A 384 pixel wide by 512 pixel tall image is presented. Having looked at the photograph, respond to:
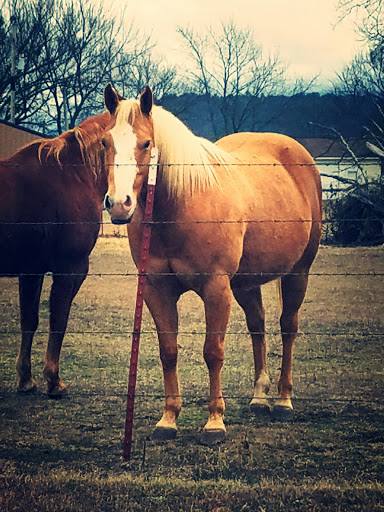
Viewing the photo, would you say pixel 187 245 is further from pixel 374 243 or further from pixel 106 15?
pixel 106 15

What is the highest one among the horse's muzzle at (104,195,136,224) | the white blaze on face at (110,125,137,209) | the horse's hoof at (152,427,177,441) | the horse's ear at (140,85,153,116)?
the horse's ear at (140,85,153,116)

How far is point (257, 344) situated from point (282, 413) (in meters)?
0.62

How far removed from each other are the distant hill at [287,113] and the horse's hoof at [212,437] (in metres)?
24.7

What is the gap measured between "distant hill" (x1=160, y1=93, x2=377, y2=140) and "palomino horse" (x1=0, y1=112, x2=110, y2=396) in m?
23.2

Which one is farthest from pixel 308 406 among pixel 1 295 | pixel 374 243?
pixel 374 243

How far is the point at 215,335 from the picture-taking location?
159 inches

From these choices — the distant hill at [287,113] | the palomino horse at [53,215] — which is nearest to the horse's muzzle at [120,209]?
the palomino horse at [53,215]

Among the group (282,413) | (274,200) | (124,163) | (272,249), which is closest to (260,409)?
(282,413)

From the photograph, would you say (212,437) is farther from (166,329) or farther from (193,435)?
(166,329)

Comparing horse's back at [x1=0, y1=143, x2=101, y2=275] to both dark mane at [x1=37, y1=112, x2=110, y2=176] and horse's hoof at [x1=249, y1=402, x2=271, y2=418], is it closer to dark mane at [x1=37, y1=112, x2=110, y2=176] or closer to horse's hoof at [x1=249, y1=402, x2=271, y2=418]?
dark mane at [x1=37, y1=112, x2=110, y2=176]

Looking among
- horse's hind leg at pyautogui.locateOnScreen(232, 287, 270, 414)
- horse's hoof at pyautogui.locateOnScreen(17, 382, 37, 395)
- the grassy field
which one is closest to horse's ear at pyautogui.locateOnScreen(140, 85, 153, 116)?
the grassy field

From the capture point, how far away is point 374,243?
16.1 m

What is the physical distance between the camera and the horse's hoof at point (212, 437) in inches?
159

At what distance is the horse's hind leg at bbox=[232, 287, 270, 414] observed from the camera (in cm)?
483
